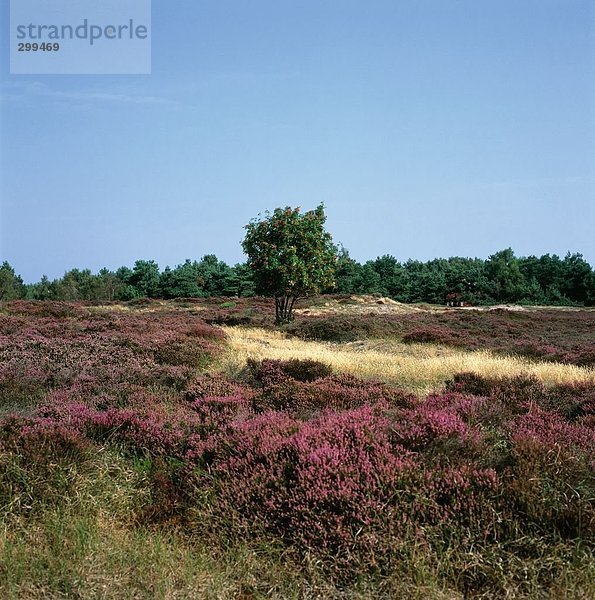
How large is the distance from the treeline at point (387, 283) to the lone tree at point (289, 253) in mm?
41756

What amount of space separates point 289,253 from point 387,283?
188 feet

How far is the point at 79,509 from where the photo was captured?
4.59 m

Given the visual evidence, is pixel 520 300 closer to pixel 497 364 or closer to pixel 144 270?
pixel 144 270

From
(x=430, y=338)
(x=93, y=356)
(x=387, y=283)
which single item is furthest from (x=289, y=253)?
(x=387, y=283)

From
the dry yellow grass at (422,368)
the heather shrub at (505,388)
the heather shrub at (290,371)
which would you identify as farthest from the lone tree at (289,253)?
the heather shrub at (505,388)

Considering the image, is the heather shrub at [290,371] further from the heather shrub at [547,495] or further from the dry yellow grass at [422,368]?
the heather shrub at [547,495]

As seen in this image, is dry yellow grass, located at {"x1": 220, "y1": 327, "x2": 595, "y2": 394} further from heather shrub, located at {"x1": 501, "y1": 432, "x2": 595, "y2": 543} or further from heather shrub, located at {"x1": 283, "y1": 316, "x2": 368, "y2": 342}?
heather shrub, located at {"x1": 283, "y1": 316, "x2": 368, "y2": 342}

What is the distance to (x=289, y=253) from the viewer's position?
25.2 metres

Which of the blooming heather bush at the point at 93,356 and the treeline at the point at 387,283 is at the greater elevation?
the treeline at the point at 387,283

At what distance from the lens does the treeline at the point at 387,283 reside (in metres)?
72.6

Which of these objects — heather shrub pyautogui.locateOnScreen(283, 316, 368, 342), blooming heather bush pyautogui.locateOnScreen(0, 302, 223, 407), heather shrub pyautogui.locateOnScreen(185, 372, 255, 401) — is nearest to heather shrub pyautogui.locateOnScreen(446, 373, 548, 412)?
heather shrub pyautogui.locateOnScreen(185, 372, 255, 401)

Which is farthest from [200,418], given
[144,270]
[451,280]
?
[144,270]

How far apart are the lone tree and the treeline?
137ft

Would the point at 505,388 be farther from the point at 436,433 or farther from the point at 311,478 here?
the point at 311,478
